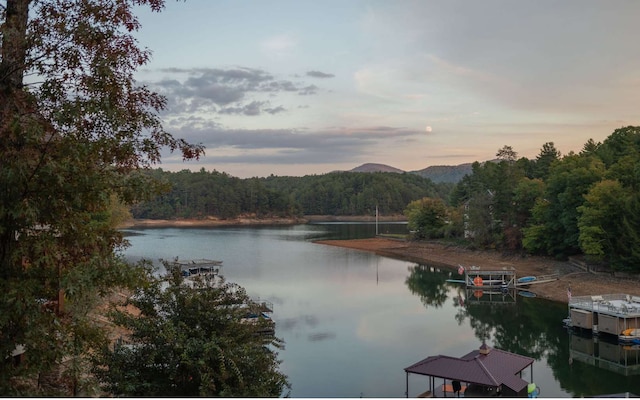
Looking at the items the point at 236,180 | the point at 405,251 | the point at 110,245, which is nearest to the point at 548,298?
the point at 405,251

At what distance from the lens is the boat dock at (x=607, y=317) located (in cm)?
2259

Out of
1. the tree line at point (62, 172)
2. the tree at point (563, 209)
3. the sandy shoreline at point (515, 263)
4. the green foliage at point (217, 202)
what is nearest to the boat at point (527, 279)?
the sandy shoreline at point (515, 263)

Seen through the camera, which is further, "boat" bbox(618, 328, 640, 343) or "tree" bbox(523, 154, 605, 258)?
"tree" bbox(523, 154, 605, 258)

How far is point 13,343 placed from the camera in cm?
544

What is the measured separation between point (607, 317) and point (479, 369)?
12.3 meters

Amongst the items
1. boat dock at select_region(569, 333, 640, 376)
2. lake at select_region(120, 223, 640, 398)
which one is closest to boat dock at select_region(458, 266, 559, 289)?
lake at select_region(120, 223, 640, 398)

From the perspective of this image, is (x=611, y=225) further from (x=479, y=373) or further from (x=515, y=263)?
(x=479, y=373)

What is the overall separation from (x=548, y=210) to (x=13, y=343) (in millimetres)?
44119

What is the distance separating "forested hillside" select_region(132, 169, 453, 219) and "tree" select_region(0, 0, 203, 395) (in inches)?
3962

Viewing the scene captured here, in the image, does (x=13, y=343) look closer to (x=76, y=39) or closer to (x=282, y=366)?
(x=76, y=39)

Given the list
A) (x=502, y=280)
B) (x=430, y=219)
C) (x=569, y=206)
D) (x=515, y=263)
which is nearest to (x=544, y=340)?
(x=502, y=280)

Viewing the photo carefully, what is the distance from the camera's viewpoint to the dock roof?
13.7 meters

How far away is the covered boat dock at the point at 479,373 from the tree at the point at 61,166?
10154 millimetres

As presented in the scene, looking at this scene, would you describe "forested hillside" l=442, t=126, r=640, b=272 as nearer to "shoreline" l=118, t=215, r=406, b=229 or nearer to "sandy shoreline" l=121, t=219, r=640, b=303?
"sandy shoreline" l=121, t=219, r=640, b=303
